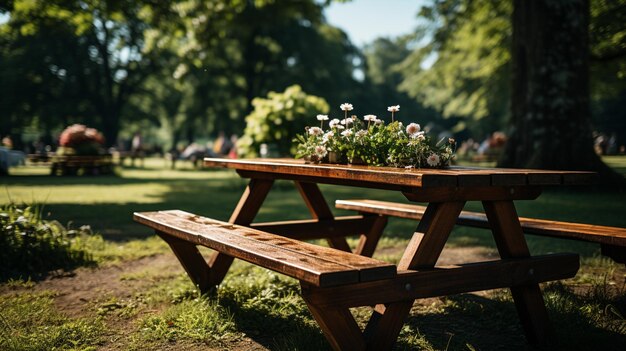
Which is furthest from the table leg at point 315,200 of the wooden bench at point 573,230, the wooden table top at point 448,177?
the wooden table top at point 448,177

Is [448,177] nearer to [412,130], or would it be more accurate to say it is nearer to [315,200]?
[412,130]

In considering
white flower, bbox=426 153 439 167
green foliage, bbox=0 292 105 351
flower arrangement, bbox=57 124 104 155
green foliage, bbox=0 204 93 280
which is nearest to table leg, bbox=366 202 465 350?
white flower, bbox=426 153 439 167

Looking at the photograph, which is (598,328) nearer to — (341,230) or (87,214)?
(341,230)

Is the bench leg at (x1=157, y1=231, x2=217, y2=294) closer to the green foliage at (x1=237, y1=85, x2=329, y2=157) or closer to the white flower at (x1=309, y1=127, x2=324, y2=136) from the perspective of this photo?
the white flower at (x1=309, y1=127, x2=324, y2=136)

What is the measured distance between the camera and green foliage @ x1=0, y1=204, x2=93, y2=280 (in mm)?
5199

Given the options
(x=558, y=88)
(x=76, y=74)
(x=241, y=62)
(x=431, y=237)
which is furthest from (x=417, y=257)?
(x=76, y=74)

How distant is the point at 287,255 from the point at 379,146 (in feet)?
4.01

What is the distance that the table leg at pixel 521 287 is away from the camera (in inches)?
124

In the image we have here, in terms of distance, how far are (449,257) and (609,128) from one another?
4052 cm

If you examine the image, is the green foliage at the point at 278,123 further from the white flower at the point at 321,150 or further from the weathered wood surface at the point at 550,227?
the white flower at the point at 321,150

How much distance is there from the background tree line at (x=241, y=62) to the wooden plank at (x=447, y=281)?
27.5 ft

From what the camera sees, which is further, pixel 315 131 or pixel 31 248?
pixel 31 248

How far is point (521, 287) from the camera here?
3.22 metres

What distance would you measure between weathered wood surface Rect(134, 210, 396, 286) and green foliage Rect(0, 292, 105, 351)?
0.84 m
